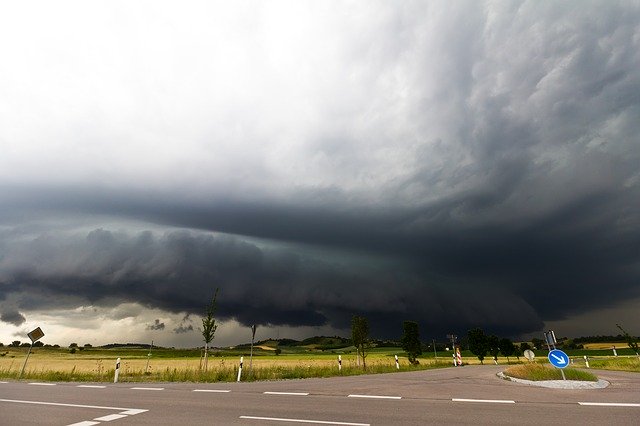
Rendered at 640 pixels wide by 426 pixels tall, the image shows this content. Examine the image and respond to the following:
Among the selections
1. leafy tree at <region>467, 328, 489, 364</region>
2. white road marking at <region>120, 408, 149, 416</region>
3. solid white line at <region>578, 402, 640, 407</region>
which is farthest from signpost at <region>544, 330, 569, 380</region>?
leafy tree at <region>467, 328, 489, 364</region>

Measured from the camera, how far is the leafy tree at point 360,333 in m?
32.4

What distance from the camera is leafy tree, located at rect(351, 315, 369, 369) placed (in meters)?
32.4

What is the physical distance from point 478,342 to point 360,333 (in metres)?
43.9

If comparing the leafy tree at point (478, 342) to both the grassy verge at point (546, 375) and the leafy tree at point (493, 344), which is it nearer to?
the leafy tree at point (493, 344)

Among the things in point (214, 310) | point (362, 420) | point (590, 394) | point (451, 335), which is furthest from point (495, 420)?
point (451, 335)

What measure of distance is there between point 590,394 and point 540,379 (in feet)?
12.7

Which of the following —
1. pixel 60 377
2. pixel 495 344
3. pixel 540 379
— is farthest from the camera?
pixel 495 344

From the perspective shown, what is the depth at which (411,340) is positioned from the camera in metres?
59.9

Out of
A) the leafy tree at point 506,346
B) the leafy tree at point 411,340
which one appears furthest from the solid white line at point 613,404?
the leafy tree at point 506,346

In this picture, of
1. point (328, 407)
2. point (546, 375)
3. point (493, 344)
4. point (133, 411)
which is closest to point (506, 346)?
point (493, 344)

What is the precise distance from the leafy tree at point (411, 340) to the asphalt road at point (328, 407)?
158ft

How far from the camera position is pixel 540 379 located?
52.0 ft

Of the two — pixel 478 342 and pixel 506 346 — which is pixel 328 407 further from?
pixel 506 346

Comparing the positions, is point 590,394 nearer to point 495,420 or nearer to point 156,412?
point 495,420
